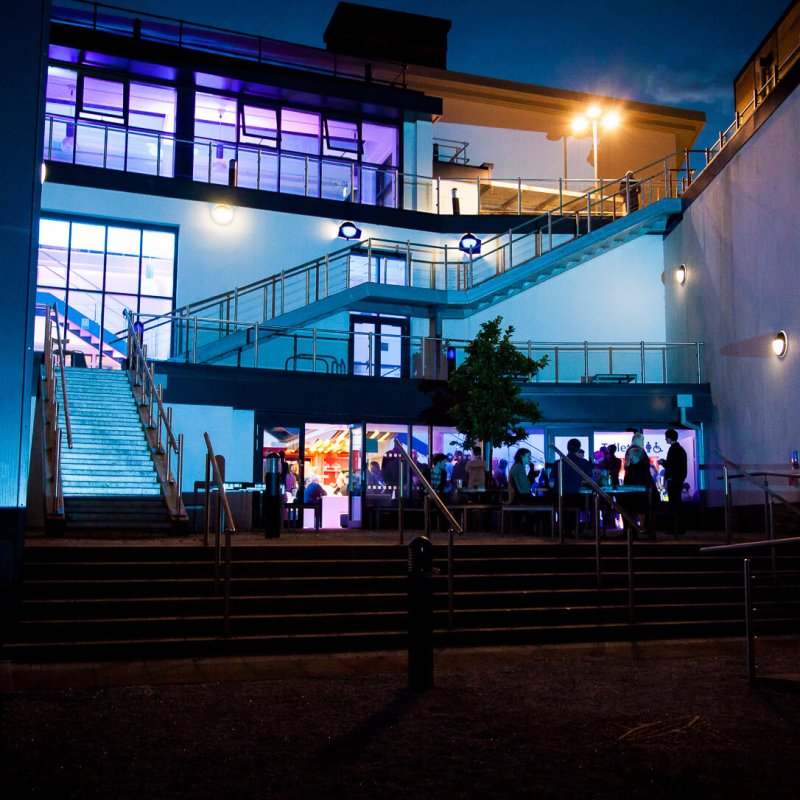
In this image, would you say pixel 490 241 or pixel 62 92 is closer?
pixel 490 241

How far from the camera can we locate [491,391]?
18.7 metres

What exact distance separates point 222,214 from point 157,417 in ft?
27.4

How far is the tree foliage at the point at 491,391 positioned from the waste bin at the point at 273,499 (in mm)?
5778

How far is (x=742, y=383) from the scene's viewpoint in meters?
20.2

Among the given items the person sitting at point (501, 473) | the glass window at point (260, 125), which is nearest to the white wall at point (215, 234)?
the glass window at point (260, 125)

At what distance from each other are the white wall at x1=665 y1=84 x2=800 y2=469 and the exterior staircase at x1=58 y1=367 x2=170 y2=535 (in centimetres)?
1182

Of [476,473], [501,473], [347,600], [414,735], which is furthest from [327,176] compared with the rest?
[414,735]

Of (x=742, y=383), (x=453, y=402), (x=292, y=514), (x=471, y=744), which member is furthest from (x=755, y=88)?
(x=471, y=744)

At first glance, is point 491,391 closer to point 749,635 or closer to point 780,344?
point 780,344

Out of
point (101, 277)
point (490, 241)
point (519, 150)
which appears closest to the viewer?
point (101, 277)

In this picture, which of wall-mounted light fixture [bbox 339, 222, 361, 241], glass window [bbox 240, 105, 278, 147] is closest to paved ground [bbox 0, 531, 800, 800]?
wall-mounted light fixture [bbox 339, 222, 361, 241]

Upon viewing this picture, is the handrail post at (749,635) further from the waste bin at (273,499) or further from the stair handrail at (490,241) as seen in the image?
the stair handrail at (490,241)

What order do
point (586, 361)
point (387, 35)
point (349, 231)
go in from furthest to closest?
point (387, 35), point (349, 231), point (586, 361)

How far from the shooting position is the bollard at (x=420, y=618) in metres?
6.88
